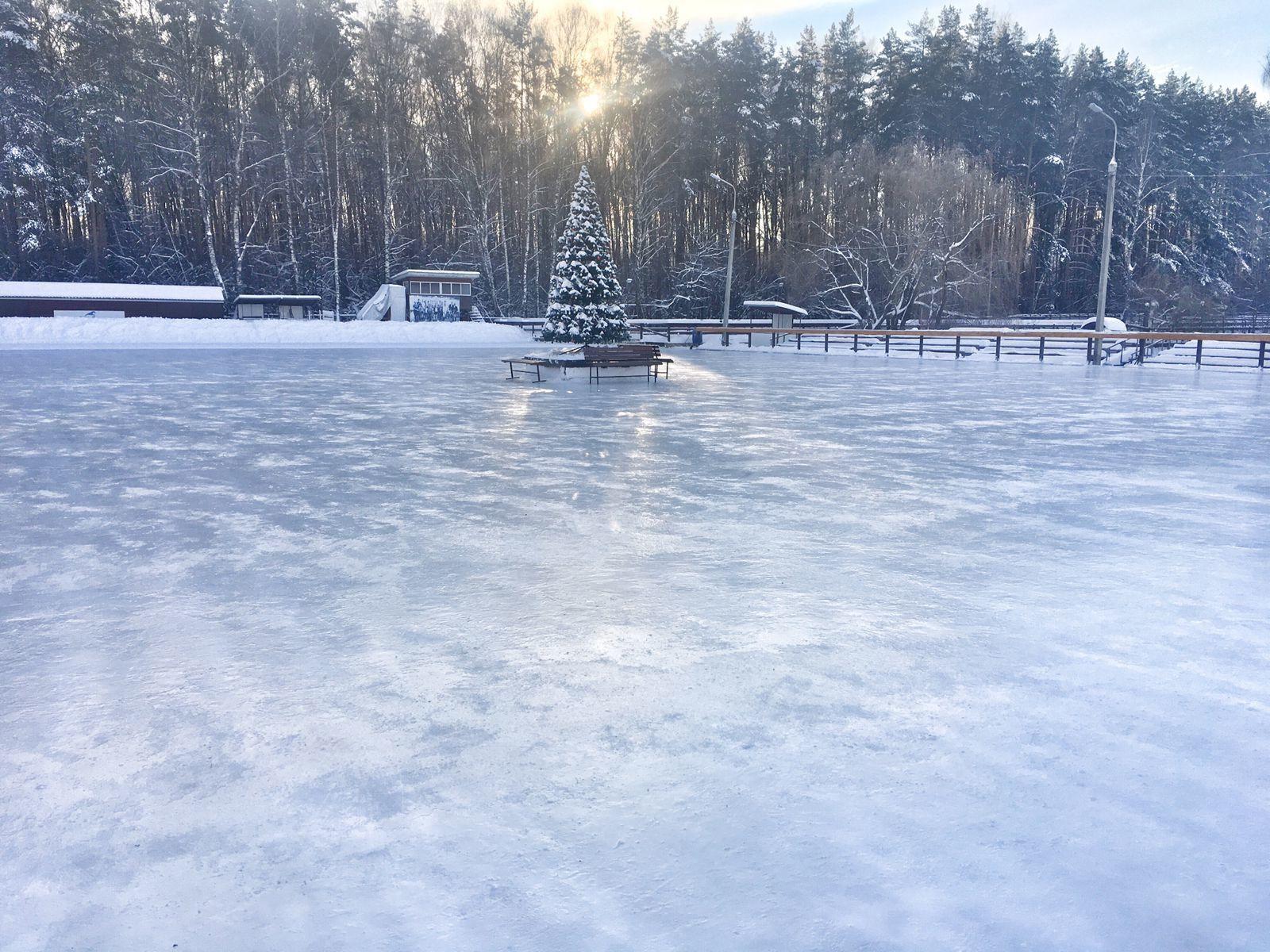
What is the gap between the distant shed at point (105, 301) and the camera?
39.8 meters

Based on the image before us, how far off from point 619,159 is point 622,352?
43918mm

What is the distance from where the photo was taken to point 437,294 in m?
48.3

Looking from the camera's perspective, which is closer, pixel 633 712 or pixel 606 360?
pixel 633 712

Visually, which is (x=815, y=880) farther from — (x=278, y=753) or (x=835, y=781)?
(x=278, y=753)

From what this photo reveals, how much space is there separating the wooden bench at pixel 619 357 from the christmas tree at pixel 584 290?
4095 millimetres

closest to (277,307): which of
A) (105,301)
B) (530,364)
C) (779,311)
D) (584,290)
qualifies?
(105,301)

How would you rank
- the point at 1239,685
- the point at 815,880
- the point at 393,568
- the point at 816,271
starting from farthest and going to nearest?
1. the point at 816,271
2. the point at 393,568
3. the point at 1239,685
4. the point at 815,880

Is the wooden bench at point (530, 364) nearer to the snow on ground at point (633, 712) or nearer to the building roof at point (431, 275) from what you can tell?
the snow on ground at point (633, 712)

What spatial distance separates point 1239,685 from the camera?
4082mm

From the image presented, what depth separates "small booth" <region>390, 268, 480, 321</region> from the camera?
1870 inches

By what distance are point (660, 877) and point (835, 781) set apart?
2.79 feet

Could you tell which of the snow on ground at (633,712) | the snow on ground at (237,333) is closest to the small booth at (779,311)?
the snow on ground at (237,333)

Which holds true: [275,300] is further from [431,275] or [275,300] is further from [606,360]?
[606,360]

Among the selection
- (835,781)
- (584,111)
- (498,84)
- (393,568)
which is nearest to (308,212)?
(498,84)
